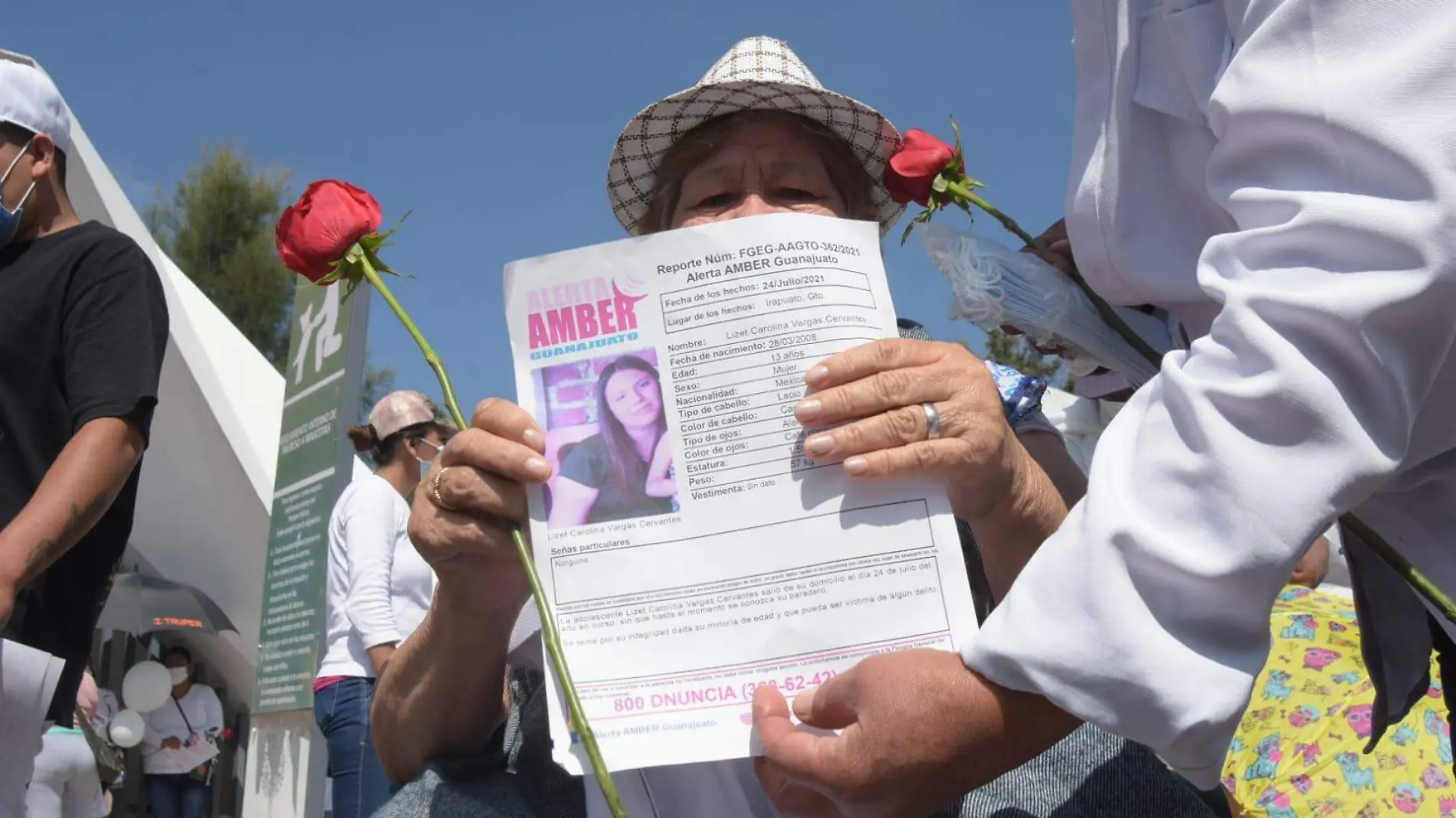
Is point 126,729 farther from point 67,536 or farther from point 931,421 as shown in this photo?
point 931,421

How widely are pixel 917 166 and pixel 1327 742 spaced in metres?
1.50

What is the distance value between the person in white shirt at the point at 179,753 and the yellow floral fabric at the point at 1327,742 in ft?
26.1

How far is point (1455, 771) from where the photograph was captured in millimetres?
1157

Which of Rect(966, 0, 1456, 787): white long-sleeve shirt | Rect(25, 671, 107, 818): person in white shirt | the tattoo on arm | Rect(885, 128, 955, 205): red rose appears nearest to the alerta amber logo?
Rect(25, 671, 107, 818): person in white shirt

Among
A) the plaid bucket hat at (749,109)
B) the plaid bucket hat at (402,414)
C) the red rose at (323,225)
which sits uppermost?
the plaid bucket hat at (402,414)

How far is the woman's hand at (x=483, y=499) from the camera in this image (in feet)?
3.91

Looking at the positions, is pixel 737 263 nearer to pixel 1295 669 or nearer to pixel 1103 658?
pixel 1103 658

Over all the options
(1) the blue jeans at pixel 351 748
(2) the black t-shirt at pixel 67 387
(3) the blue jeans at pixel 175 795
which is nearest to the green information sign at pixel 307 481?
(1) the blue jeans at pixel 351 748

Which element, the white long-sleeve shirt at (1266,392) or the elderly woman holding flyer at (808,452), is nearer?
the white long-sleeve shirt at (1266,392)

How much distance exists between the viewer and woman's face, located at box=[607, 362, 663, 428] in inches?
45.7

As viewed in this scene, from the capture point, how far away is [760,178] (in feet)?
5.55

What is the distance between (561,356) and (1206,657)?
67 cm

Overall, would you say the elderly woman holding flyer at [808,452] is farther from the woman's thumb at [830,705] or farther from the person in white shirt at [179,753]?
the person in white shirt at [179,753]

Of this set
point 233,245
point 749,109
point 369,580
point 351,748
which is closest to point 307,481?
point 369,580
